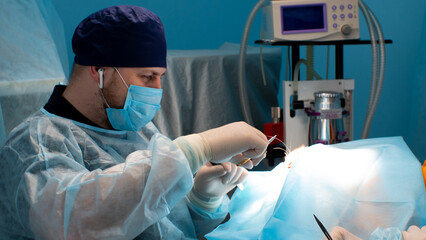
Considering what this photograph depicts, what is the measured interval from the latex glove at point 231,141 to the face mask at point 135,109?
26 cm

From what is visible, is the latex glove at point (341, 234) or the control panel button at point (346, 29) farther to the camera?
the control panel button at point (346, 29)

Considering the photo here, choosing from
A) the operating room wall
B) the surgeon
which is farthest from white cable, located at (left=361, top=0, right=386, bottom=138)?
the surgeon

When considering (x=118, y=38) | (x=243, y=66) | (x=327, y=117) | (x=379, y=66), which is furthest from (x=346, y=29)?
(x=118, y=38)

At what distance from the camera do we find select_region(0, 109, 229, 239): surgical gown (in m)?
0.95

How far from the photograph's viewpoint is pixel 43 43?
1.82m

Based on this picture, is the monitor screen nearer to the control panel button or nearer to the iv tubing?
the control panel button

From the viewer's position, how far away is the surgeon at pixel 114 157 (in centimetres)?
96

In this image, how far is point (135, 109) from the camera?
4.30 feet

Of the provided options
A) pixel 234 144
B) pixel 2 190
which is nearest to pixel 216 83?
pixel 234 144

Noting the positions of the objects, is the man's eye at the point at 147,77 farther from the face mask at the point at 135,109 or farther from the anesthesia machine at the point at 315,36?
the anesthesia machine at the point at 315,36

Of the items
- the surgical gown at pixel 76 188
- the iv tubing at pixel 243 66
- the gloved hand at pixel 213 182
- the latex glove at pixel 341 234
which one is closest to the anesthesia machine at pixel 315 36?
the iv tubing at pixel 243 66

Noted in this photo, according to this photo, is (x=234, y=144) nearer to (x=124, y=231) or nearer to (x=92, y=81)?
(x=124, y=231)

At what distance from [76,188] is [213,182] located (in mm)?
506

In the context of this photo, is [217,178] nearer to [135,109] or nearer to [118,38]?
[135,109]
